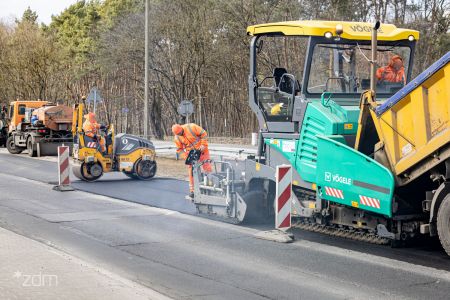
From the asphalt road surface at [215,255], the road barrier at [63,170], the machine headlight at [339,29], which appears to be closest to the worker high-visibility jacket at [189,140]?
the asphalt road surface at [215,255]

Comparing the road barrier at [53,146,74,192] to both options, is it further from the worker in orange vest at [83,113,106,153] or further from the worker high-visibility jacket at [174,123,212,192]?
the worker high-visibility jacket at [174,123,212,192]

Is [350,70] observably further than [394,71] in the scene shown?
No

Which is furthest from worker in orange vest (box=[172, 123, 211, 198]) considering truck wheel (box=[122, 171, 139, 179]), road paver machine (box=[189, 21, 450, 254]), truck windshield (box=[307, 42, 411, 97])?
truck wheel (box=[122, 171, 139, 179])

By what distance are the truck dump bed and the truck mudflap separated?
241 mm

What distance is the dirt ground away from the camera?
20.1 metres

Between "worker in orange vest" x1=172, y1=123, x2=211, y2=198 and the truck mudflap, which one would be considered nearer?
the truck mudflap

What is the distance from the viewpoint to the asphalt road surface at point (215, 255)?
6914 mm

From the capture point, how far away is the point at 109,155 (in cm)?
1834

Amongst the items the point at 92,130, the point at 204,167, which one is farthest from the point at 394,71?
the point at 92,130

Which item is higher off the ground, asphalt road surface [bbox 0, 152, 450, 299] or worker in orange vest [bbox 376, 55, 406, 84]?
worker in orange vest [bbox 376, 55, 406, 84]

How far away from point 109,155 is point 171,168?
4.41 meters

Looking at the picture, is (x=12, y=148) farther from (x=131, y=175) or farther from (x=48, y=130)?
(x=131, y=175)

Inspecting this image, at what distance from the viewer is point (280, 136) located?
33.3 ft

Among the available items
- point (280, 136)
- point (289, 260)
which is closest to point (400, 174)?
point (289, 260)
